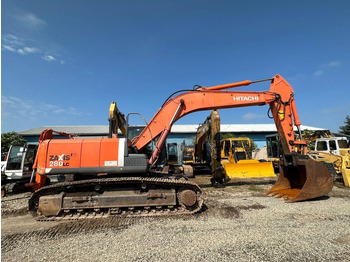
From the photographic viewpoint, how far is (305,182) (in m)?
5.82

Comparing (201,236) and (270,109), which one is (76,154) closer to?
(201,236)

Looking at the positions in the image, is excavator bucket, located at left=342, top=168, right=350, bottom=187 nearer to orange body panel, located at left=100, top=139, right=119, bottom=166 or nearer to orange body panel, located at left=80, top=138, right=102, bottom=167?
orange body panel, located at left=100, top=139, right=119, bottom=166

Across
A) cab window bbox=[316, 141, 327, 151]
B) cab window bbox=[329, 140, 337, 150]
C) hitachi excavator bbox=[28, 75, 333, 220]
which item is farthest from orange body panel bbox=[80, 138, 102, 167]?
cab window bbox=[316, 141, 327, 151]

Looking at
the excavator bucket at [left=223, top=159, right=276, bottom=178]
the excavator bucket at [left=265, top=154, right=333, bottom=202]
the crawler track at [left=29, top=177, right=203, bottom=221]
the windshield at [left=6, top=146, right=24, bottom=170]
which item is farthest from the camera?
the excavator bucket at [left=223, top=159, right=276, bottom=178]

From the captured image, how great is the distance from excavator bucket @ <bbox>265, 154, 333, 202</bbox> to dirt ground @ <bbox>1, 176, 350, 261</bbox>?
14.1 inches

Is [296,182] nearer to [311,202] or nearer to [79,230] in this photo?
[311,202]

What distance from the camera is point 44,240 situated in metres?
3.86

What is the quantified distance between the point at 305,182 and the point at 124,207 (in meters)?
5.14

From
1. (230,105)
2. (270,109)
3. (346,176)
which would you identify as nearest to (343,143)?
(346,176)

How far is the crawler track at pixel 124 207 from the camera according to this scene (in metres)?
4.97

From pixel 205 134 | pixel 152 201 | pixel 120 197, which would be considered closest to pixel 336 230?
pixel 152 201

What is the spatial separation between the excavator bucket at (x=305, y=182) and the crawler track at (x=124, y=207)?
10.1 feet

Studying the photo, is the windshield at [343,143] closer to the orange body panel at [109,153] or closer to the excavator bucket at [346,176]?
the excavator bucket at [346,176]

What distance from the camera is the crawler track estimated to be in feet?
16.3
